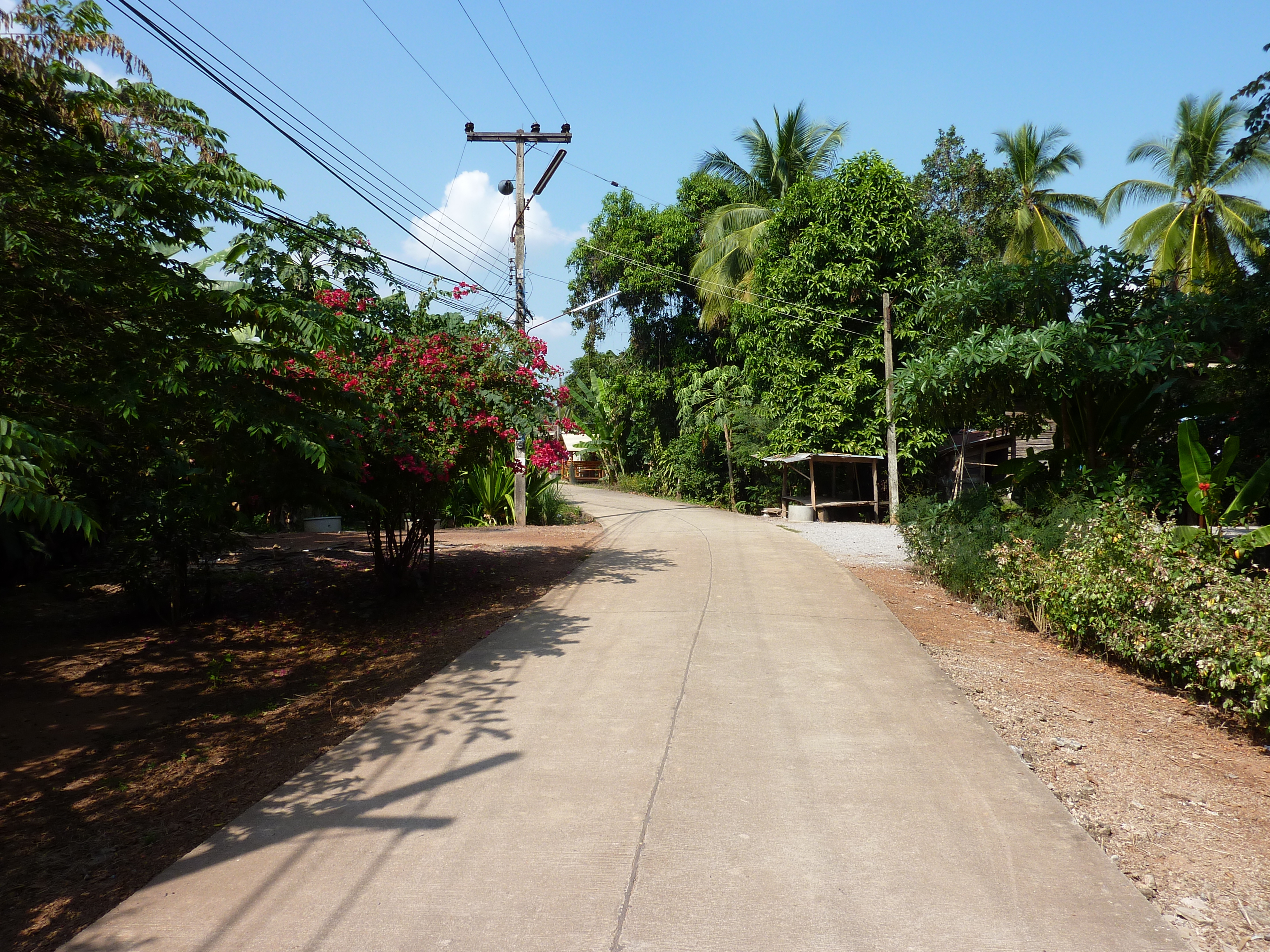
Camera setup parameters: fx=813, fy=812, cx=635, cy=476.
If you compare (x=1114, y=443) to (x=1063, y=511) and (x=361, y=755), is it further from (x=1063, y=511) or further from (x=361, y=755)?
(x=361, y=755)

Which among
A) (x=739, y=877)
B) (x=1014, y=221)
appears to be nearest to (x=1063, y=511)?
(x=739, y=877)

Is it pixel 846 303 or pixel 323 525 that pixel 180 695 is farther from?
pixel 846 303

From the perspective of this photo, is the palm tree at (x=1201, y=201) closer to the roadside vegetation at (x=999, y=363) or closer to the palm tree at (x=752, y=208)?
the roadside vegetation at (x=999, y=363)

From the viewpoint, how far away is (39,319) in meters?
4.98

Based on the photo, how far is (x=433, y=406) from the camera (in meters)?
9.03

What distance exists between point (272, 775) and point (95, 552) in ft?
23.7

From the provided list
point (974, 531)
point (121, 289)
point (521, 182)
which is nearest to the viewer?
point (121, 289)

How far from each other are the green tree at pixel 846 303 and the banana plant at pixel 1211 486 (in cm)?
1342

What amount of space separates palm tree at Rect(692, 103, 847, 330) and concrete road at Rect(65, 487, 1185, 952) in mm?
22489

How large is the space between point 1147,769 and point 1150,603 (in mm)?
1941

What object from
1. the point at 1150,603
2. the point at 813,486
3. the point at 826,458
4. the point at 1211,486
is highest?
the point at 826,458

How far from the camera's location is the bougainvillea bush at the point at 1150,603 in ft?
17.0

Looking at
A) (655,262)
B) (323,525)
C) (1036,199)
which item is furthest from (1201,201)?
(323,525)

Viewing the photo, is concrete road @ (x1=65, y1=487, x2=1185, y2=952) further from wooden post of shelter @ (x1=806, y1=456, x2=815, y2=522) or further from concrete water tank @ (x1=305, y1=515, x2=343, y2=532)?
wooden post of shelter @ (x1=806, y1=456, x2=815, y2=522)
